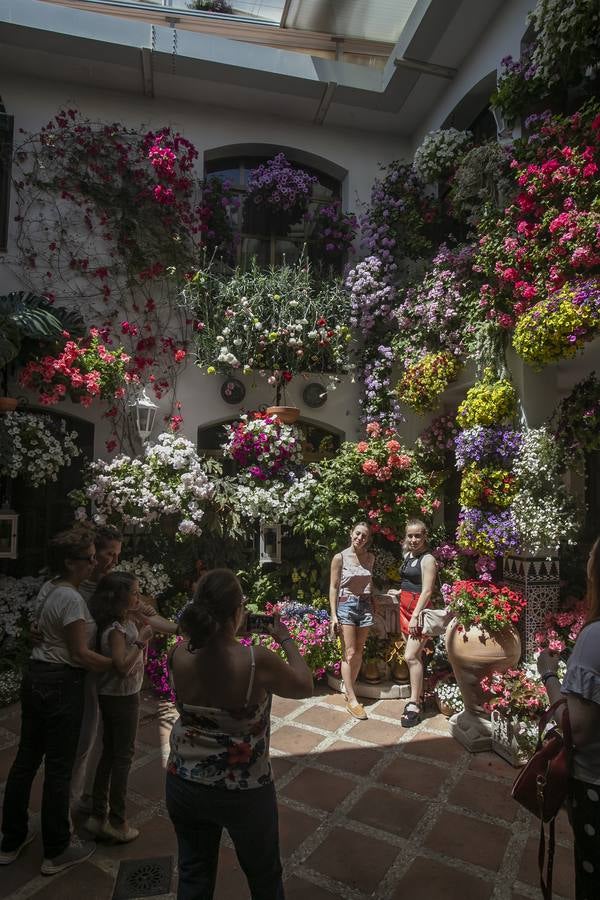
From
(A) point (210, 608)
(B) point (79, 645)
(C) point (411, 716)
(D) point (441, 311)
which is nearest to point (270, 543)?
(C) point (411, 716)

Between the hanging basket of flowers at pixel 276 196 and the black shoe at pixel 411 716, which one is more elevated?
the hanging basket of flowers at pixel 276 196

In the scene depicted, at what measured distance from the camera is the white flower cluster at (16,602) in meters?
5.81

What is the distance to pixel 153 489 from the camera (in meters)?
6.09

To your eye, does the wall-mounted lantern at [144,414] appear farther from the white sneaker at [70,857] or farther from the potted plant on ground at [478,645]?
the white sneaker at [70,857]

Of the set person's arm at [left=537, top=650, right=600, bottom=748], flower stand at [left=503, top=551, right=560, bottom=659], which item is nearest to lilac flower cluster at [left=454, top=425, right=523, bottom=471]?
flower stand at [left=503, top=551, right=560, bottom=659]

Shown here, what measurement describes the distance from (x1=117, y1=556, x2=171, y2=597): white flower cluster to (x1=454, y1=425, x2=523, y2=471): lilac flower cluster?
10.9 ft

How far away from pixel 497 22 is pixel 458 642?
6277mm

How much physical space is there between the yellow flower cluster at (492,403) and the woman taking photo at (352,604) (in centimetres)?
150

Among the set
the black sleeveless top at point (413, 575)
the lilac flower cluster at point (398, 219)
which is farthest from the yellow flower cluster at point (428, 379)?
the black sleeveless top at point (413, 575)

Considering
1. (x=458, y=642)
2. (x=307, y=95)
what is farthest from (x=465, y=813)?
(x=307, y=95)

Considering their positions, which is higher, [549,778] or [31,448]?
[31,448]

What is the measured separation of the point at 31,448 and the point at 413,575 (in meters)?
3.99

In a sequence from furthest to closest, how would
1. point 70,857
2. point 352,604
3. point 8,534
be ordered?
point 8,534 → point 352,604 → point 70,857

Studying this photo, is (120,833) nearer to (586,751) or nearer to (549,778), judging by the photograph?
(549,778)
